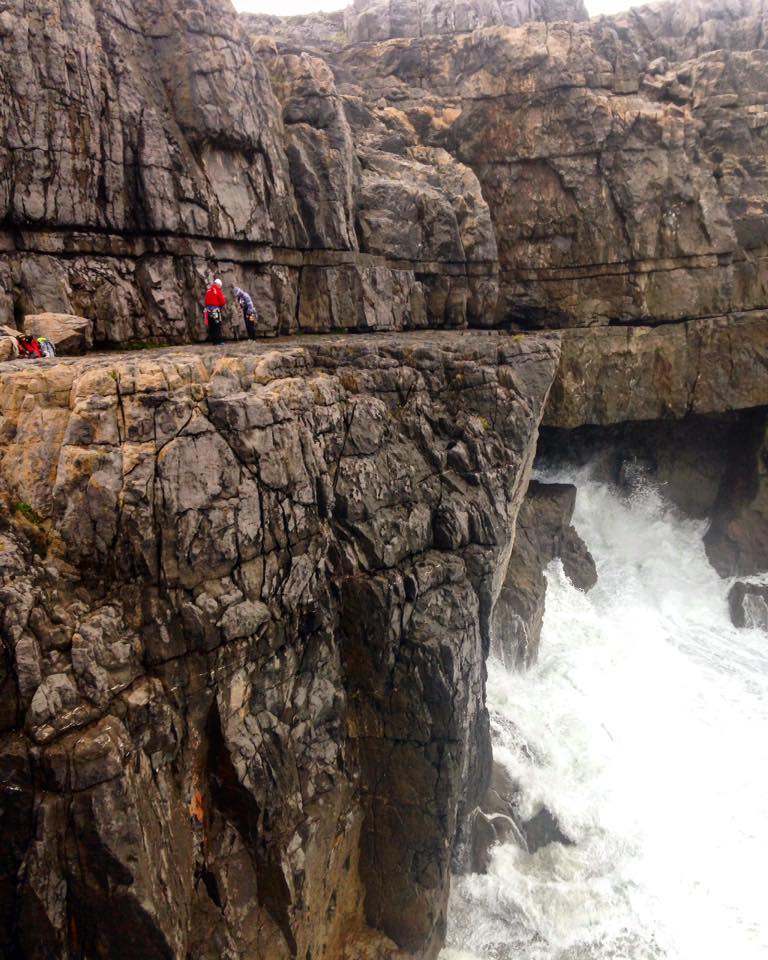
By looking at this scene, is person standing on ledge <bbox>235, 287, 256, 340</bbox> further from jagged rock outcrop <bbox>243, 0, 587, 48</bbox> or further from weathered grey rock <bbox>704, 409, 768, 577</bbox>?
weathered grey rock <bbox>704, 409, 768, 577</bbox>

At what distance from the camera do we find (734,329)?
28.8 meters

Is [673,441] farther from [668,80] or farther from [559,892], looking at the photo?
[559,892]

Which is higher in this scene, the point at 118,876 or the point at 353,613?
the point at 353,613

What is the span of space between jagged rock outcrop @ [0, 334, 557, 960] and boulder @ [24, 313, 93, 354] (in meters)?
3.69

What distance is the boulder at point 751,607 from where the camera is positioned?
2794cm

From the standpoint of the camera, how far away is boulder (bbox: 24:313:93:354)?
16.6 m

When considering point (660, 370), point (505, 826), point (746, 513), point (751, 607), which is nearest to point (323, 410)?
point (505, 826)

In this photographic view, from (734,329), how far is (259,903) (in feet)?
89.7

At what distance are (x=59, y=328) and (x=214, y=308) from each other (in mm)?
4378

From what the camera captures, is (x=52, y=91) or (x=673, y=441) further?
(x=673, y=441)

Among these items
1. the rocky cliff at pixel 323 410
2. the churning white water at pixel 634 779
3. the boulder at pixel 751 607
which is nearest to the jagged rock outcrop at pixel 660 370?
the rocky cliff at pixel 323 410

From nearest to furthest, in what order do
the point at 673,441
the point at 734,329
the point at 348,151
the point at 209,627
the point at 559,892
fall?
the point at 209,627, the point at 559,892, the point at 348,151, the point at 734,329, the point at 673,441

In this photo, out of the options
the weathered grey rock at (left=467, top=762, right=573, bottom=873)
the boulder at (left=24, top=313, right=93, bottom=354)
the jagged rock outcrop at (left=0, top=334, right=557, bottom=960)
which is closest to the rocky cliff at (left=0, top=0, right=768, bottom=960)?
the jagged rock outcrop at (left=0, top=334, right=557, bottom=960)

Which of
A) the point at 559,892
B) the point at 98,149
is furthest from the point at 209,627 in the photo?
the point at 98,149
